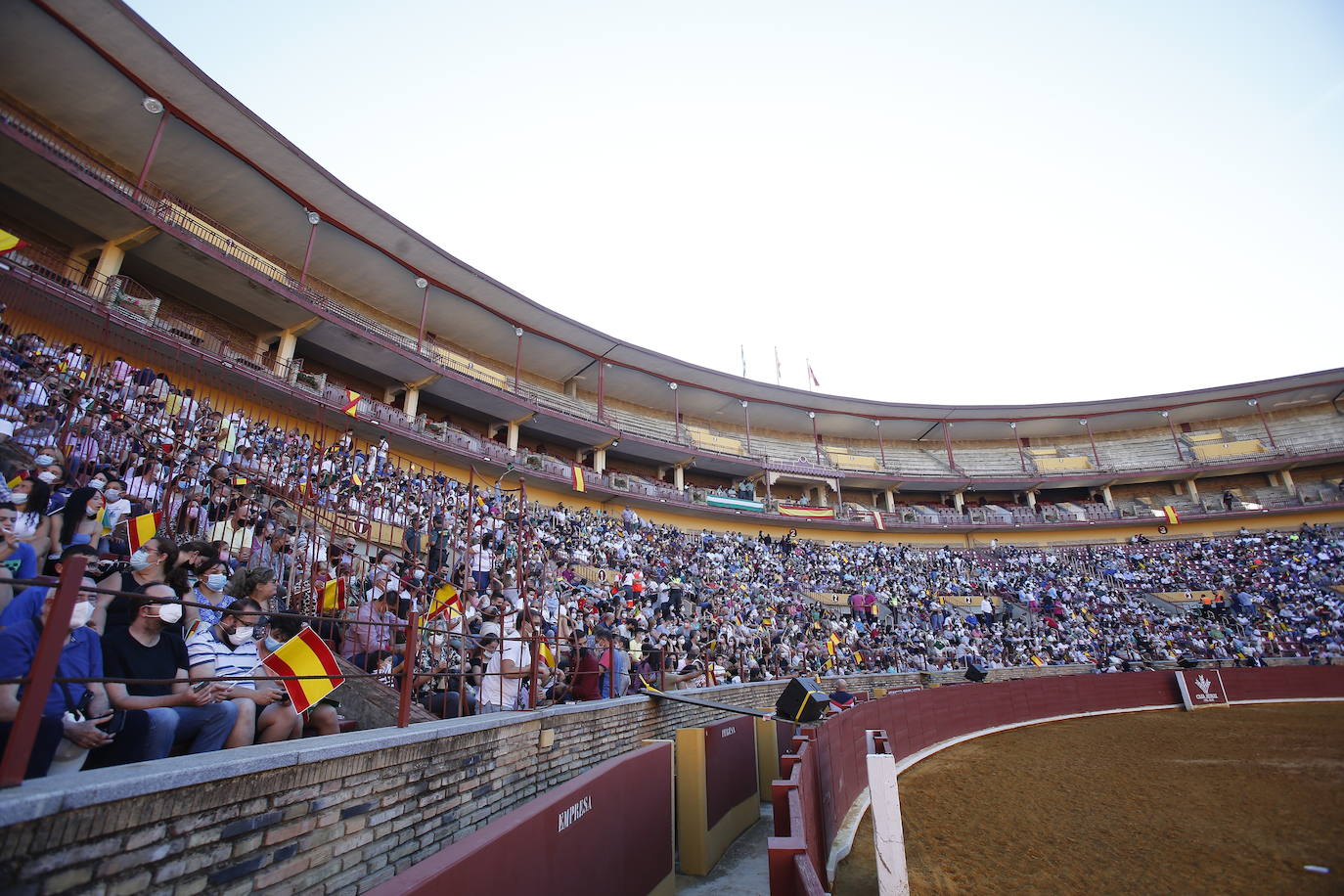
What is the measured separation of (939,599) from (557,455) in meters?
17.0

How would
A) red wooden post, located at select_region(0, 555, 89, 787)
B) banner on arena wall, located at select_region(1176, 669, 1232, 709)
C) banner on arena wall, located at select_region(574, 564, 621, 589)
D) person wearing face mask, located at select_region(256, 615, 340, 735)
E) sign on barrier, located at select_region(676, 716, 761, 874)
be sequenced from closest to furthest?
red wooden post, located at select_region(0, 555, 89, 787), person wearing face mask, located at select_region(256, 615, 340, 735), sign on barrier, located at select_region(676, 716, 761, 874), banner on arena wall, located at select_region(1176, 669, 1232, 709), banner on arena wall, located at select_region(574, 564, 621, 589)

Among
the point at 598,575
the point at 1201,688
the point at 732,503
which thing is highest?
the point at 732,503

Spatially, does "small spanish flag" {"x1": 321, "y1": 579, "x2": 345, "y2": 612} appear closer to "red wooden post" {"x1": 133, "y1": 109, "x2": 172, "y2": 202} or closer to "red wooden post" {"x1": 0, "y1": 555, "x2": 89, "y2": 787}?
"red wooden post" {"x1": 0, "y1": 555, "x2": 89, "y2": 787}

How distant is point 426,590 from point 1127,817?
27.2ft

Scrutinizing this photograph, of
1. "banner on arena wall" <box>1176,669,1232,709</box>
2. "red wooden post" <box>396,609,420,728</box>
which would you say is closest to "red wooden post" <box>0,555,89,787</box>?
"red wooden post" <box>396,609,420,728</box>

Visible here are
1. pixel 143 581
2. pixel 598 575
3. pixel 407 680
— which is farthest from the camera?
pixel 598 575

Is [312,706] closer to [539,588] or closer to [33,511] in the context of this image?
[33,511]

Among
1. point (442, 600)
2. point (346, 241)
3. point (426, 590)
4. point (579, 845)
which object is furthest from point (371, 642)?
point (346, 241)

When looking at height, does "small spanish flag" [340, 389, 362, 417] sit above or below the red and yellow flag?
above

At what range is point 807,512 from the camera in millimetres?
32625

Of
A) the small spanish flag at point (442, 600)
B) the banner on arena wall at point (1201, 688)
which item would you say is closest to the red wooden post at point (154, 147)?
the small spanish flag at point (442, 600)

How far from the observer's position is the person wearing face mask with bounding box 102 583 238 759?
2.97 m

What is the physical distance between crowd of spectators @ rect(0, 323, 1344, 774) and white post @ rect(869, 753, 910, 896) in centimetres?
310

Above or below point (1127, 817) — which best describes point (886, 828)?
above
